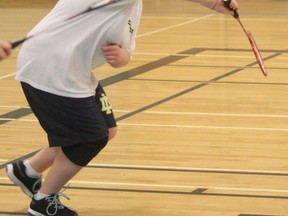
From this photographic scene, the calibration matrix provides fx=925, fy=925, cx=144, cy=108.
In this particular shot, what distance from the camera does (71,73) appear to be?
3740mm

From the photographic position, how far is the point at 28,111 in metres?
6.61

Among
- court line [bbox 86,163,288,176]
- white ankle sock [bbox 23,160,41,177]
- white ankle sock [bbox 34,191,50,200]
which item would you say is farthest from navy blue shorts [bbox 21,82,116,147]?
court line [bbox 86,163,288,176]

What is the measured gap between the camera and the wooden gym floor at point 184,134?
14.1 feet

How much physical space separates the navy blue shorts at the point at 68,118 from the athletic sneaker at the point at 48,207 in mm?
253

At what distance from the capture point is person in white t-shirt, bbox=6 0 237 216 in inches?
148

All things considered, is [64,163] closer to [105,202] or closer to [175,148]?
[105,202]

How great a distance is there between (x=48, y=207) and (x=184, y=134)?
6.48 feet

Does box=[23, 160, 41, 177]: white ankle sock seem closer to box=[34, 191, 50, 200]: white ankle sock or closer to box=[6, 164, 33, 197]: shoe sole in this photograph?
box=[6, 164, 33, 197]: shoe sole

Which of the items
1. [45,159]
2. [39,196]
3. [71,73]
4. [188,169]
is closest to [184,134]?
[188,169]

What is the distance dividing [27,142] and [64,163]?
1.71 metres

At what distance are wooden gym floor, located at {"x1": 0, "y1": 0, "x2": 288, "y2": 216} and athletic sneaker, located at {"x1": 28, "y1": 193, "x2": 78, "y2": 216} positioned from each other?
0.16 metres

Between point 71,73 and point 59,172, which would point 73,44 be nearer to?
point 71,73

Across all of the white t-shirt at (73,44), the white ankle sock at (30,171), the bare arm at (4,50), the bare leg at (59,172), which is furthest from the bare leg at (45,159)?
the bare arm at (4,50)

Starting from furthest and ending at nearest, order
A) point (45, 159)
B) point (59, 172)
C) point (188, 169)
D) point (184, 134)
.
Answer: point (184, 134) → point (188, 169) → point (45, 159) → point (59, 172)
